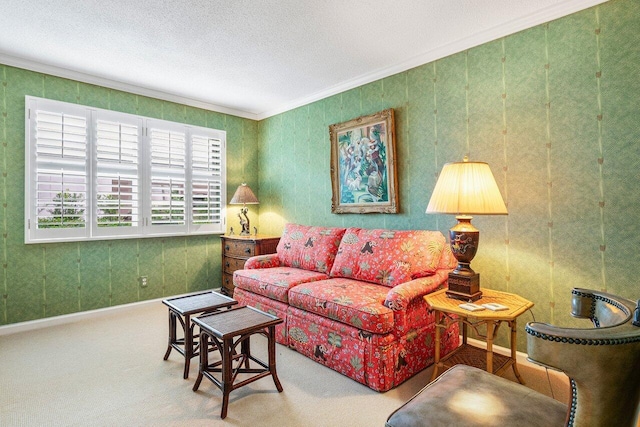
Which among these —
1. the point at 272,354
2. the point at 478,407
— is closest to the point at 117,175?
the point at 272,354

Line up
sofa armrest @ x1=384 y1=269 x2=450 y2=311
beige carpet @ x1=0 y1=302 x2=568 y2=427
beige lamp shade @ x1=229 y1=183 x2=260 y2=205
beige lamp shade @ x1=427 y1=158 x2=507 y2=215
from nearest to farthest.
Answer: beige carpet @ x1=0 y1=302 x2=568 y2=427, beige lamp shade @ x1=427 y1=158 x2=507 y2=215, sofa armrest @ x1=384 y1=269 x2=450 y2=311, beige lamp shade @ x1=229 y1=183 x2=260 y2=205

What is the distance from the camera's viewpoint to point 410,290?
7.50 feet

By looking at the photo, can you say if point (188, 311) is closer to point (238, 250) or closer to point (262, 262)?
point (262, 262)

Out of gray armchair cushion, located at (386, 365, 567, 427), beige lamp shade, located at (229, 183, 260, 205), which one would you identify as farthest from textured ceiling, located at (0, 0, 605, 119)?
gray armchair cushion, located at (386, 365, 567, 427)

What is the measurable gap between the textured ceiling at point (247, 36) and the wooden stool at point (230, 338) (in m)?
2.25

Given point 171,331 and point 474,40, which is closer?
point 171,331

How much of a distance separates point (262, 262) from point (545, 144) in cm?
288

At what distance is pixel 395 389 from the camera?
2.20 m

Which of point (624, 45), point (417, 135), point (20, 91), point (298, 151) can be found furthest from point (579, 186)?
point (20, 91)

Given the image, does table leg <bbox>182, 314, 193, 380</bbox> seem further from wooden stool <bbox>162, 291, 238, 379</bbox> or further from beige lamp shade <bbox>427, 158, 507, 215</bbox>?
beige lamp shade <bbox>427, 158, 507, 215</bbox>

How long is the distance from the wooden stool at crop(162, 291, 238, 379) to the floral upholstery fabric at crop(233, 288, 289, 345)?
51cm

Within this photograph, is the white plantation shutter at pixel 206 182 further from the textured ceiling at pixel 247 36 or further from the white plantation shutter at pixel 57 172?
the white plantation shutter at pixel 57 172

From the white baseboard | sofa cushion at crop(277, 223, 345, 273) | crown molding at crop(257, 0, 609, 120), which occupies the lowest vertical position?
the white baseboard

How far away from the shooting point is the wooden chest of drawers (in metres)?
4.13
